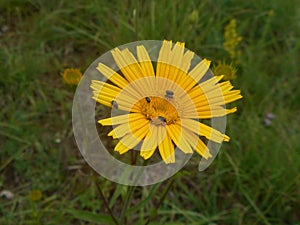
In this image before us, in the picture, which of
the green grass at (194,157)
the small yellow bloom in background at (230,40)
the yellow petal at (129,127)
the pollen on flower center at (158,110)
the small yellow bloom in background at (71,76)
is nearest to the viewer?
the yellow petal at (129,127)

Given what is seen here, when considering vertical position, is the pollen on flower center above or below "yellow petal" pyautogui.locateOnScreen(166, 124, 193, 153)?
above

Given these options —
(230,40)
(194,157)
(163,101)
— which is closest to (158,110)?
(163,101)

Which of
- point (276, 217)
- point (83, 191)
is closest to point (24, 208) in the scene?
point (83, 191)

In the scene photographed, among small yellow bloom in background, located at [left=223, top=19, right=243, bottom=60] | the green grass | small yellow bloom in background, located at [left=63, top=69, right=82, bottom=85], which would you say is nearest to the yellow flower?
small yellow bloom in background, located at [left=63, top=69, right=82, bottom=85]

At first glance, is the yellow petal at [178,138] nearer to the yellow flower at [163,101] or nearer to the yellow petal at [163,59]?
the yellow flower at [163,101]

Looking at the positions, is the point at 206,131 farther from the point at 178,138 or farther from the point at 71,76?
the point at 71,76

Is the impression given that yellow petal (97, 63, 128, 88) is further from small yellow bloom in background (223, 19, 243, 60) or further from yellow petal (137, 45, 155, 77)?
small yellow bloom in background (223, 19, 243, 60)

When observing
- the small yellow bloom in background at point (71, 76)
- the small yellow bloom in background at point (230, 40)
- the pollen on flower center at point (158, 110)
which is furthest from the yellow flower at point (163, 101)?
the small yellow bloom in background at point (230, 40)

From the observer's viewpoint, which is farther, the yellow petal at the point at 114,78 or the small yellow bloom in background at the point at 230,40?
the small yellow bloom in background at the point at 230,40
